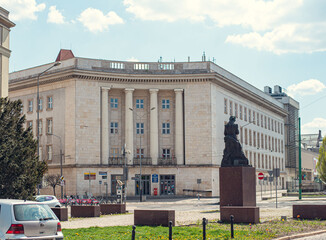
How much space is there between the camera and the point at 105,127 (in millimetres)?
66250

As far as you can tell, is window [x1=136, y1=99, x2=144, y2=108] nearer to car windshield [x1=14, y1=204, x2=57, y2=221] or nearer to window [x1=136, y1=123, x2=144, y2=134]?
window [x1=136, y1=123, x2=144, y2=134]

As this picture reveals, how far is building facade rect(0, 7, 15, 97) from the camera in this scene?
39719 millimetres

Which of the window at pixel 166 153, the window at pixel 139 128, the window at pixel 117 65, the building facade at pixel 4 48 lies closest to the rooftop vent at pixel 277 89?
the window at pixel 166 153

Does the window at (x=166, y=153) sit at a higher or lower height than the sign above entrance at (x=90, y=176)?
higher

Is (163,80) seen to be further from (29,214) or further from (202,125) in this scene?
(29,214)

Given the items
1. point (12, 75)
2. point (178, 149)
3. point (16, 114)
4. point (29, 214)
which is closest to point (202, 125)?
point (178, 149)

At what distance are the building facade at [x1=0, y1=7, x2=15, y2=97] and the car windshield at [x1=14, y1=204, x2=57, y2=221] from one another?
2768 centimetres

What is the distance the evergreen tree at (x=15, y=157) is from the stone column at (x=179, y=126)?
137ft

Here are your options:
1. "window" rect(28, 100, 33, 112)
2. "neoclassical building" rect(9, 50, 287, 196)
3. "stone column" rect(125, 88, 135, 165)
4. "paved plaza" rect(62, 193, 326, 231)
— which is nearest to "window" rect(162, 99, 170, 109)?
"neoclassical building" rect(9, 50, 287, 196)

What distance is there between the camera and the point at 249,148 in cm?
8525

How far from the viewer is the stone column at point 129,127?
67.4 meters

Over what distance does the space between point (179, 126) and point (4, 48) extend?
107ft

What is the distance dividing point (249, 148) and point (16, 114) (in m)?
62.1

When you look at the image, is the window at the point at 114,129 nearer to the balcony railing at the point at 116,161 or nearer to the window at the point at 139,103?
the balcony railing at the point at 116,161
